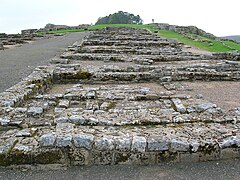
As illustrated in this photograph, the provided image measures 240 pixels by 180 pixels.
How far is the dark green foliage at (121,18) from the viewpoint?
241ft

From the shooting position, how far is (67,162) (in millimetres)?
4039

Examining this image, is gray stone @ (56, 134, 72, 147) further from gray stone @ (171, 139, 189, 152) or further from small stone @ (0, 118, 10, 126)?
gray stone @ (171, 139, 189, 152)

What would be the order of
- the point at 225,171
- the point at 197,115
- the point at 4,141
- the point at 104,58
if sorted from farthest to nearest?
1. the point at 104,58
2. the point at 197,115
3. the point at 4,141
4. the point at 225,171

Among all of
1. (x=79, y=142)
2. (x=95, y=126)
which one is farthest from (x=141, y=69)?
(x=79, y=142)

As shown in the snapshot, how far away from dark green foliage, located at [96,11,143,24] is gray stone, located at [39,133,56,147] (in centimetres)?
7070

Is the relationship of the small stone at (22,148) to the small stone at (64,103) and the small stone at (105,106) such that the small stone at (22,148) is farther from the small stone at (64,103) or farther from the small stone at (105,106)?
the small stone at (105,106)

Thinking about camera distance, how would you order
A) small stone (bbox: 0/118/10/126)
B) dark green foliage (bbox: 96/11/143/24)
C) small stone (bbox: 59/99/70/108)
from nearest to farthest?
1. small stone (bbox: 0/118/10/126)
2. small stone (bbox: 59/99/70/108)
3. dark green foliage (bbox: 96/11/143/24)

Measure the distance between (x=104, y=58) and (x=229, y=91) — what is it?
6552mm

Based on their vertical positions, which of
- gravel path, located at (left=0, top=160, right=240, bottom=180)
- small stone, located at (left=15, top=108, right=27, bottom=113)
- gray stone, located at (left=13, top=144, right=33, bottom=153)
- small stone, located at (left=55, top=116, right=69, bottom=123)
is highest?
small stone, located at (left=15, top=108, right=27, bottom=113)

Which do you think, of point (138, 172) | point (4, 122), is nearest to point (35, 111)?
point (4, 122)

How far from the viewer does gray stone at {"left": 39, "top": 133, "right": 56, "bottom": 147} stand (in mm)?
4027

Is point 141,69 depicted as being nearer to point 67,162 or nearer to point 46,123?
point 46,123

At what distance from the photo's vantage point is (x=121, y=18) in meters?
74.7

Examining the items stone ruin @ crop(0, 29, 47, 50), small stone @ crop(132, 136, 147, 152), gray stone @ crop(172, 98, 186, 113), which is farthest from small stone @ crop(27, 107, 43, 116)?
stone ruin @ crop(0, 29, 47, 50)
